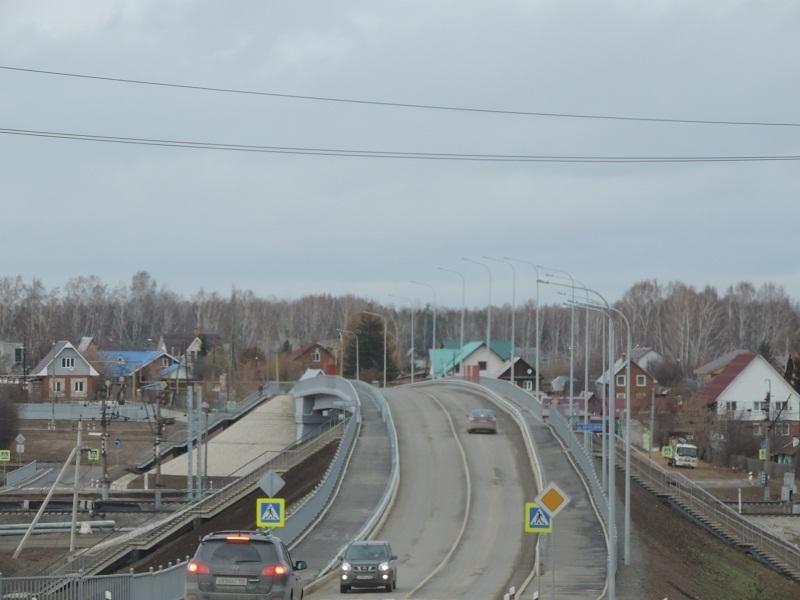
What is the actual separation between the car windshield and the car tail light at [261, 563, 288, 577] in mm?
12200

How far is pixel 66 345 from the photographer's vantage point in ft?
405

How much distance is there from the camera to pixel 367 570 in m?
30.8

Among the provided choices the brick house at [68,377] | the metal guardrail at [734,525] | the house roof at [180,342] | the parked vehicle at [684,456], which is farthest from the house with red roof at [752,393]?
the house roof at [180,342]

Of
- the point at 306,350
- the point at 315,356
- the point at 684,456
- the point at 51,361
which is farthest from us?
the point at 306,350

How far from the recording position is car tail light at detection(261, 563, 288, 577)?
19312 mm

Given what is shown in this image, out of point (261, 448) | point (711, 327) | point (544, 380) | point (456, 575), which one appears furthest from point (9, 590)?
point (711, 327)

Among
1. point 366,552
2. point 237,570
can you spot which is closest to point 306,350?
point 366,552

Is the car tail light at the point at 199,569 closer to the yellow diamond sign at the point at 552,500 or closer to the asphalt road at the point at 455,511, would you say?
the yellow diamond sign at the point at 552,500

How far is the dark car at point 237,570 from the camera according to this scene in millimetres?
19141

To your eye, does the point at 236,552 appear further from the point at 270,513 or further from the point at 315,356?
the point at 315,356

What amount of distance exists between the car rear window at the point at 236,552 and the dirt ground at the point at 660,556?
12492mm

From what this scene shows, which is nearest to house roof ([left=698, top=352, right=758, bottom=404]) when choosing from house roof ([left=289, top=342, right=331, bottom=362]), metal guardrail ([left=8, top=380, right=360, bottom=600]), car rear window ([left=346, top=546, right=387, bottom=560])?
metal guardrail ([left=8, top=380, right=360, bottom=600])

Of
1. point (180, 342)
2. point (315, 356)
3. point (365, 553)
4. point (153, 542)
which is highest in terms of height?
point (180, 342)

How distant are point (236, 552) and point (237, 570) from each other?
1.05 ft
